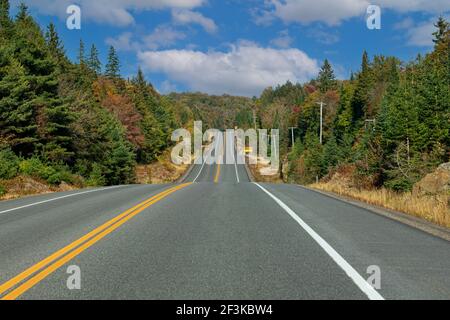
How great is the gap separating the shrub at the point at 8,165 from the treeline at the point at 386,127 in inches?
933

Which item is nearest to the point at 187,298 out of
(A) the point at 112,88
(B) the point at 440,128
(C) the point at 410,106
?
(B) the point at 440,128

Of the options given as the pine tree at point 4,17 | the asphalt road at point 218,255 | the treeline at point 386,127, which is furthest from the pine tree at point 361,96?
the asphalt road at point 218,255

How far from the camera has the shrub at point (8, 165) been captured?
21.1 meters

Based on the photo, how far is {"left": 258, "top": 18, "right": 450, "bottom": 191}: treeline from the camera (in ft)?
107

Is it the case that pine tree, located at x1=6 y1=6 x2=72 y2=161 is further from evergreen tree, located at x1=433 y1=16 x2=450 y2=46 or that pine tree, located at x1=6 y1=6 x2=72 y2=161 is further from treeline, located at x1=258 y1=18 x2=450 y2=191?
evergreen tree, located at x1=433 y1=16 x2=450 y2=46

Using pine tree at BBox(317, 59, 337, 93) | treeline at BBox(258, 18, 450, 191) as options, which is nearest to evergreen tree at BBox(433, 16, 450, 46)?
treeline at BBox(258, 18, 450, 191)

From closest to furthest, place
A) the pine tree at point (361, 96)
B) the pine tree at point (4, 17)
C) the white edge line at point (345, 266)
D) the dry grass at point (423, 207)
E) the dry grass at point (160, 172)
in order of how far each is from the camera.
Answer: the white edge line at point (345, 266), the dry grass at point (423, 207), the pine tree at point (4, 17), the dry grass at point (160, 172), the pine tree at point (361, 96)

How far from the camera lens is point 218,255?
611 cm

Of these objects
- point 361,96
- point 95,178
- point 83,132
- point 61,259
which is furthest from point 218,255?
point 361,96

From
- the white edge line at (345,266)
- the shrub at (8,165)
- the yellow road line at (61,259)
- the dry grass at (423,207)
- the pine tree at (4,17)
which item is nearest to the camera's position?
the white edge line at (345,266)

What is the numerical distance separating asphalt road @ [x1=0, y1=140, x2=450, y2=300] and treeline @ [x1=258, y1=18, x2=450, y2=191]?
21.1 metres

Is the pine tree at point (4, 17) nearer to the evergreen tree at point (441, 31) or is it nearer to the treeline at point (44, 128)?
the treeline at point (44, 128)

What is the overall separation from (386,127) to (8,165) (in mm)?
31888
